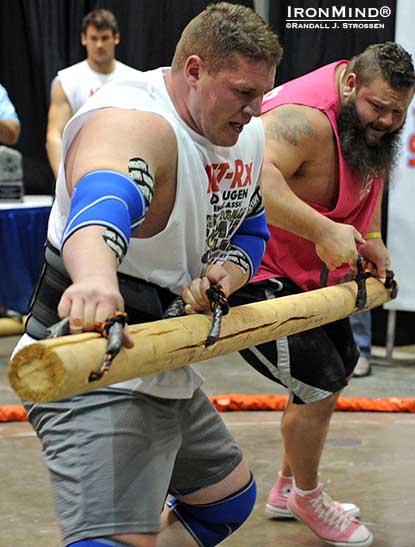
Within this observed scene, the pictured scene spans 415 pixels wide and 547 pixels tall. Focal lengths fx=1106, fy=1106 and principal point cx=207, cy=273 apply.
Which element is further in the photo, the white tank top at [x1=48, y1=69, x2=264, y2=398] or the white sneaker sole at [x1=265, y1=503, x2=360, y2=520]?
the white sneaker sole at [x1=265, y1=503, x2=360, y2=520]

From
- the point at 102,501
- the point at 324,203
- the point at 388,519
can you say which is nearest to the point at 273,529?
the point at 388,519

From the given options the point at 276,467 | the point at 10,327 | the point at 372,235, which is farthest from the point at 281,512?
the point at 10,327

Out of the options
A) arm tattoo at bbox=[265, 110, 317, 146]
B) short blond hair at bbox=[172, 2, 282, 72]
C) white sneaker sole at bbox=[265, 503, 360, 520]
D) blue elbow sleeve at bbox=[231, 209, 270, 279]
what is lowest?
white sneaker sole at bbox=[265, 503, 360, 520]

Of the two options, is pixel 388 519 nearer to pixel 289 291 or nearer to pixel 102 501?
pixel 289 291

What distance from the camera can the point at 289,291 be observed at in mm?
3336

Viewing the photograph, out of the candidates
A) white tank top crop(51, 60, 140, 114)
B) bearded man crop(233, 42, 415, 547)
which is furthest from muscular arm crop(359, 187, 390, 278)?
white tank top crop(51, 60, 140, 114)

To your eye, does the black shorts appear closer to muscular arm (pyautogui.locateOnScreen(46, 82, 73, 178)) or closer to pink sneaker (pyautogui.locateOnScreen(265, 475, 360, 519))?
pink sneaker (pyautogui.locateOnScreen(265, 475, 360, 519))

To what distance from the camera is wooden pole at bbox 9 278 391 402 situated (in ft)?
5.39

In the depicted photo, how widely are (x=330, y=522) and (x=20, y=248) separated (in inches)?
120

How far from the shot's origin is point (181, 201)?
2.17 metres

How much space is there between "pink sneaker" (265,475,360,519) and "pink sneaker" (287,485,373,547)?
0.53 feet

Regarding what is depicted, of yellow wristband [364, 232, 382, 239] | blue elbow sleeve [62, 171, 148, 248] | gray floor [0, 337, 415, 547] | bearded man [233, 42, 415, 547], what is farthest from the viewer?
gray floor [0, 337, 415, 547]

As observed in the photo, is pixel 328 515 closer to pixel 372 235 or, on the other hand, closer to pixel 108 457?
pixel 372 235

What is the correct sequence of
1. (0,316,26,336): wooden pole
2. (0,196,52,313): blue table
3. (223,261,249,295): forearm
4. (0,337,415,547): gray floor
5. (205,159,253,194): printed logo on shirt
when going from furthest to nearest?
1. (0,316,26,336): wooden pole
2. (0,196,52,313): blue table
3. (0,337,415,547): gray floor
4. (223,261,249,295): forearm
5. (205,159,253,194): printed logo on shirt
